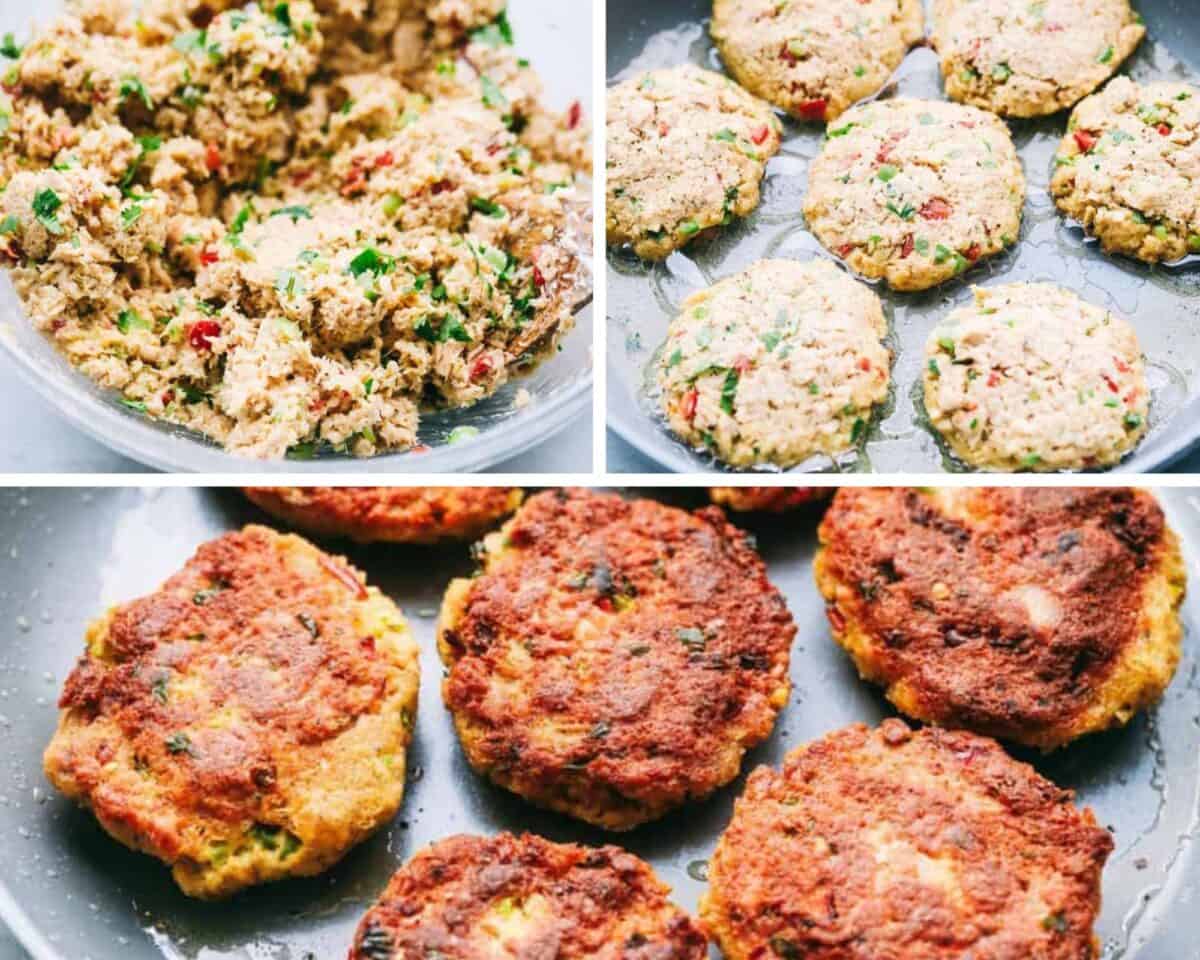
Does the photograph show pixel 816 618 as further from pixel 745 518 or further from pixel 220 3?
pixel 220 3

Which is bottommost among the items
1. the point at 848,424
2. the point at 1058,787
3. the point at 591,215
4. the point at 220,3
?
the point at 1058,787

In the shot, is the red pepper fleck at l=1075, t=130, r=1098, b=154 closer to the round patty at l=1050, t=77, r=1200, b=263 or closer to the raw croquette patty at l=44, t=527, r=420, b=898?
the round patty at l=1050, t=77, r=1200, b=263

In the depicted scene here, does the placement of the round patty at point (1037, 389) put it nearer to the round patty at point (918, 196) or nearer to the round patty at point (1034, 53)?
the round patty at point (918, 196)

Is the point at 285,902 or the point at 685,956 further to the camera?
the point at 285,902

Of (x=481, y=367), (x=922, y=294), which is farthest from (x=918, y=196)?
(x=481, y=367)

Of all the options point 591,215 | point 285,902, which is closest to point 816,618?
point 591,215

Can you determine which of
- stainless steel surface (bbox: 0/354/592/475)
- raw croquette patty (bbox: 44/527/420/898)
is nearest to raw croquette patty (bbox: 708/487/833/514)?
stainless steel surface (bbox: 0/354/592/475)

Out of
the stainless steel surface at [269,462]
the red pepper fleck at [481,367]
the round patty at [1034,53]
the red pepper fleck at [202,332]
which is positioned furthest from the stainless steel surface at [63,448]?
the round patty at [1034,53]

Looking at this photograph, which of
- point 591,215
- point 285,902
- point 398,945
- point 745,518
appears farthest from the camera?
point 745,518
